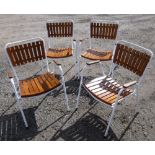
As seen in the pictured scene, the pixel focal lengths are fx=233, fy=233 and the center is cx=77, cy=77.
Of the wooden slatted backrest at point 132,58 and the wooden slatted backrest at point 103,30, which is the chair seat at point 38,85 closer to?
the wooden slatted backrest at point 132,58

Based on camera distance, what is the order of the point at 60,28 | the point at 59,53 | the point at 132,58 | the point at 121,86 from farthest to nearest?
the point at 60,28 → the point at 59,53 → the point at 121,86 → the point at 132,58

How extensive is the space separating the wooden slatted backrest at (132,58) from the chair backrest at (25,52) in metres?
1.61

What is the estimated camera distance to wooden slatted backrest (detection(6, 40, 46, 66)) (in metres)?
4.71

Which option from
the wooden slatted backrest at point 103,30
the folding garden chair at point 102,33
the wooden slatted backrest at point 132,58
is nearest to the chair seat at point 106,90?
the wooden slatted backrest at point 132,58

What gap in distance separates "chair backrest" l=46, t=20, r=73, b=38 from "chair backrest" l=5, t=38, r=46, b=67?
1395mm

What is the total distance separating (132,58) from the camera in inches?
177

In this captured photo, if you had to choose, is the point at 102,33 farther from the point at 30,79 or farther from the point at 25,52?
the point at 30,79

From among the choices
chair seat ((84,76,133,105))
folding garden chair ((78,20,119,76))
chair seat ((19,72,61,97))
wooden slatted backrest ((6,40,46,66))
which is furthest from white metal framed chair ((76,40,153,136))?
wooden slatted backrest ((6,40,46,66))

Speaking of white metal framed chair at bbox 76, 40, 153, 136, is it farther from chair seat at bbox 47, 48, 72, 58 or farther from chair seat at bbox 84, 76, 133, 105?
chair seat at bbox 47, 48, 72, 58

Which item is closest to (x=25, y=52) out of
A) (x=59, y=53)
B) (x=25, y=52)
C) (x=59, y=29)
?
(x=25, y=52)

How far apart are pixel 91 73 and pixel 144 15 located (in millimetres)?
6192

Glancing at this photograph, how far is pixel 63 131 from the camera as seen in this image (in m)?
4.38

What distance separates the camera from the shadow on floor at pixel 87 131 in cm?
423

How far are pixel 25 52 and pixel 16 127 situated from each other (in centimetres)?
154
